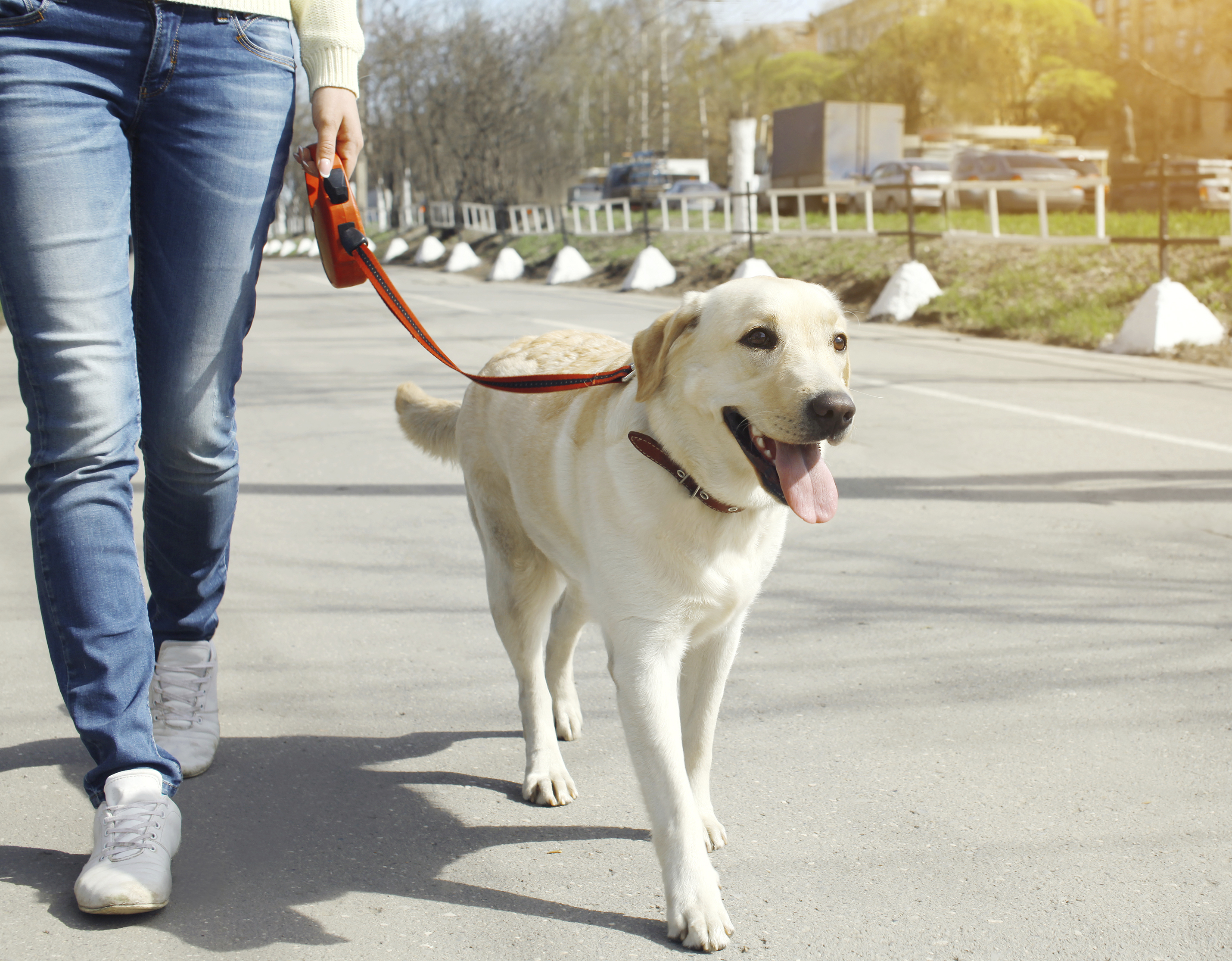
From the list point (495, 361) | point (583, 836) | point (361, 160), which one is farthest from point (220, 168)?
point (361, 160)

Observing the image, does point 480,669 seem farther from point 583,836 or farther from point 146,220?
point 146,220

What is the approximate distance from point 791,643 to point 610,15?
188 ft

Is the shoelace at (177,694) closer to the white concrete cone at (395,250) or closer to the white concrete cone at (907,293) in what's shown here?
the white concrete cone at (907,293)

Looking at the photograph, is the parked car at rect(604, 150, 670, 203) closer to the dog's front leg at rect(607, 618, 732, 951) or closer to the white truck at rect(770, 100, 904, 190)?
the white truck at rect(770, 100, 904, 190)

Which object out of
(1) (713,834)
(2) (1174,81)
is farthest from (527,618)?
(2) (1174,81)

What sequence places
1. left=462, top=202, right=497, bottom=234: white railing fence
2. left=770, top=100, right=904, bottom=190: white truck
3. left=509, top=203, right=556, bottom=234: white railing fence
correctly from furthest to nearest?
left=462, top=202, right=497, bottom=234: white railing fence < left=770, top=100, right=904, bottom=190: white truck < left=509, top=203, right=556, bottom=234: white railing fence

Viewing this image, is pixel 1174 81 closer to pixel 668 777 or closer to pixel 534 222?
pixel 534 222

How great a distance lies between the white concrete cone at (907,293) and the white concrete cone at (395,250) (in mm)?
22978

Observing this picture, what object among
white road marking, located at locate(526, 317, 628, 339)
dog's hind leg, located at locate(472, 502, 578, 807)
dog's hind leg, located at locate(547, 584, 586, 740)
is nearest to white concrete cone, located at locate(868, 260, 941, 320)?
white road marking, located at locate(526, 317, 628, 339)

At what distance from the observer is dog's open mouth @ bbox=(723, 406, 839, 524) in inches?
90.3

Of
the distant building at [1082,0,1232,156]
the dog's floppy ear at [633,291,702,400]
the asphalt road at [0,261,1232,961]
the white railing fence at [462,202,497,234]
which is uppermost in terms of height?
the distant building at [1082,0,1232,156]

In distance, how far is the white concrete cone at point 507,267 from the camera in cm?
2409

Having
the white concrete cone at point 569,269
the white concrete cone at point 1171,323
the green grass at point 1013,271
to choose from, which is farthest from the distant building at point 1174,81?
the white concrete cone at point 1171,323

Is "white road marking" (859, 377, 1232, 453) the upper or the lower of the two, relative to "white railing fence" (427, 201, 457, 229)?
lower
